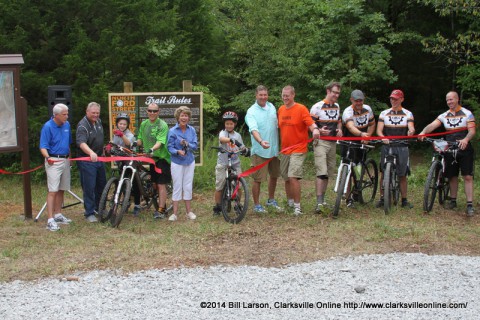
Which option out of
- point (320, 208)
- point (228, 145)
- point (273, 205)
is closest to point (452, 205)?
point (320, 208)

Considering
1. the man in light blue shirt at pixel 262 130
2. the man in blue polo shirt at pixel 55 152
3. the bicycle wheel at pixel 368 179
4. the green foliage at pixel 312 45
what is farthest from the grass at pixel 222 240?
the green foliage at pixel 312 45

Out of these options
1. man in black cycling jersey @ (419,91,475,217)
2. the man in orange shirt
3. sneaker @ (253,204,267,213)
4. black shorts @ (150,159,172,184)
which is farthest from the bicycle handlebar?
black shorts @ (150,159,172,184)

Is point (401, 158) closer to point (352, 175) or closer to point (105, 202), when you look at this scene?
point (352, 175)

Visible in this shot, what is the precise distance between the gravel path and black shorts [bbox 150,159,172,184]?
3130 millimetres

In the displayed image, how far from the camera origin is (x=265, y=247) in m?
7.59

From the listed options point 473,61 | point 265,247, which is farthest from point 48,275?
point 473,61

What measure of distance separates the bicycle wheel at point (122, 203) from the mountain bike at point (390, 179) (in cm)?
372

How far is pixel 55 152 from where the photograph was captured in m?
9.01

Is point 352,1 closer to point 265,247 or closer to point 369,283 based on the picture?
point 265,247

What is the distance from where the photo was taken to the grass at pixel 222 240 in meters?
6.97

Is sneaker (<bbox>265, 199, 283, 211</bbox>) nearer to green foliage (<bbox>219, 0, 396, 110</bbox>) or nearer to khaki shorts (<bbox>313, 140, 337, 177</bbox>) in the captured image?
khaki shorts (<bbox>313, 140, 337, 177</bbox>)

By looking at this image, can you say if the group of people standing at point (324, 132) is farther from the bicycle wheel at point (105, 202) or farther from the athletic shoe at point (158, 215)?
the bicycle wheel at point (105, 202)

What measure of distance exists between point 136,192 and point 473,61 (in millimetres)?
10665

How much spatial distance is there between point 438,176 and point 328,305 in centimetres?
482
